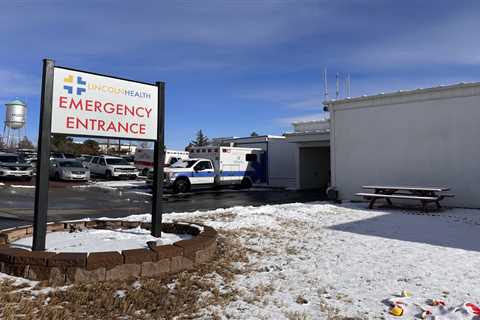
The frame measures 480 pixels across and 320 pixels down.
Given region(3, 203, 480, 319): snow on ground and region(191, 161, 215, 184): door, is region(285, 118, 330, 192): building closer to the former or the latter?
region(191, 161, 215, 184): door

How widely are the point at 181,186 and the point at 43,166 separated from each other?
579 inches

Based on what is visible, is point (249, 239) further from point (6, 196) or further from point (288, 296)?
point (6, 196)

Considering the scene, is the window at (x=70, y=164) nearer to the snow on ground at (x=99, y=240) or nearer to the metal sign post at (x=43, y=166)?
the snow on ground at (x=99, y=240)

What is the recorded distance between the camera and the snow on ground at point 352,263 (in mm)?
4137

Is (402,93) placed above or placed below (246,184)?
above

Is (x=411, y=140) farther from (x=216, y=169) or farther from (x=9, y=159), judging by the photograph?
(x=9, y=159)

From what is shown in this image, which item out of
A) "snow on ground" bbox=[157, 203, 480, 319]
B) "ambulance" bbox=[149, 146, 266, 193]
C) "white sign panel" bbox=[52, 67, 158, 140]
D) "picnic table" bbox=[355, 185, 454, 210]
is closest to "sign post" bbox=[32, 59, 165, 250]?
"white sign panel" bbox=[52, 67, 158, 140]

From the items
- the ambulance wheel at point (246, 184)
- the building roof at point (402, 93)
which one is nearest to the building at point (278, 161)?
the ambulance wheel at point (246, 184)

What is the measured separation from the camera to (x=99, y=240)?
628 cm

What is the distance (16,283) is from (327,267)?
13.2 ft

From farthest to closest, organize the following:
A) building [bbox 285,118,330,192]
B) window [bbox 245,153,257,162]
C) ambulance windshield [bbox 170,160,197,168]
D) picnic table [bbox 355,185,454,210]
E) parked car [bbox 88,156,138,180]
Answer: parked car [bbox 88,156,138,180] < window [bbox 245,153,257,162] < building [bbox 285,118,330,192] < ambulance windshield [bbox 170,160,197,168] < picnic table [bbox 355,185,454,210]

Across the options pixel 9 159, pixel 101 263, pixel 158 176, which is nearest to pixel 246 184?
pixel 9 159

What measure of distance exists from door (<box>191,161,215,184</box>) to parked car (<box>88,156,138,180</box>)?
995 centimetres

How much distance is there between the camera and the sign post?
523cm
